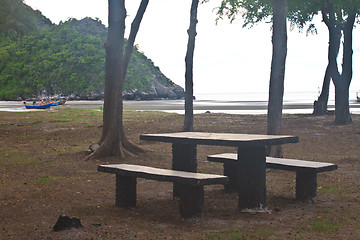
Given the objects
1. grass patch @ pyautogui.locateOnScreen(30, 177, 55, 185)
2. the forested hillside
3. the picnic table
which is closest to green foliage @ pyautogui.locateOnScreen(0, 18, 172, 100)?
the forested hillside

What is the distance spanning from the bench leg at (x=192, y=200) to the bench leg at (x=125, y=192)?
1.12 m

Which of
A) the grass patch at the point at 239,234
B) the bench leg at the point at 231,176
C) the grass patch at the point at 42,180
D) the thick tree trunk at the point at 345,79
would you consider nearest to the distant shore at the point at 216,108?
the thick tree trunk at the point at 345,79

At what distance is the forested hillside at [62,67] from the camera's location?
310ft

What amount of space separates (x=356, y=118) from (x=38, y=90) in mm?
79635

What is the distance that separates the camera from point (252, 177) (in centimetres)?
675

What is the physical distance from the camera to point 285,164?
7445mm

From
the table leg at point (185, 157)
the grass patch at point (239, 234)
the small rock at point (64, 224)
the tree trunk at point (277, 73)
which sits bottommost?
the grass patch at point (239, 234)

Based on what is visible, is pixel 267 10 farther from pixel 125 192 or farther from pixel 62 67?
pixel 62 67

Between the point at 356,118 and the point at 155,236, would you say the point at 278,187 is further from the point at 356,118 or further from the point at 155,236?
the point at 356,118

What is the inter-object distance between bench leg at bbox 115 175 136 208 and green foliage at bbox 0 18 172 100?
3447 inches

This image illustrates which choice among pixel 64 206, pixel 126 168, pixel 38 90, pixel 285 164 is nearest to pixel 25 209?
pixel 64 206

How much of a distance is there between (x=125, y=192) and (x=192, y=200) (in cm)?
130

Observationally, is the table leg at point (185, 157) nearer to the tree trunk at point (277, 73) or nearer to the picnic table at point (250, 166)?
the picnic table at point (250, 166)

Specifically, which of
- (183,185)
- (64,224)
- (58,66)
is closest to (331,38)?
(183,185)
